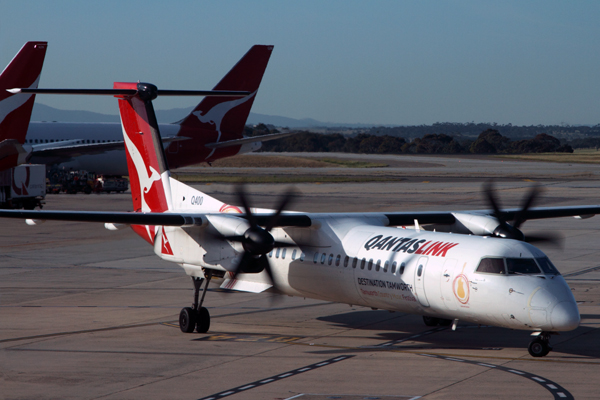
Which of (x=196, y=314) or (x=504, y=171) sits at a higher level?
(x=504, y=171)

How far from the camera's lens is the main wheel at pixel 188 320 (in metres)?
18.1

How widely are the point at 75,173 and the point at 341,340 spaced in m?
49.2

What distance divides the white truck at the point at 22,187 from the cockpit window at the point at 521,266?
36.2 m

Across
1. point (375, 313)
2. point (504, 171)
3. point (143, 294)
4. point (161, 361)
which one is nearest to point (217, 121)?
point (143, 294)

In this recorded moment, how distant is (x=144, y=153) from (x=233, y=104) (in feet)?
114

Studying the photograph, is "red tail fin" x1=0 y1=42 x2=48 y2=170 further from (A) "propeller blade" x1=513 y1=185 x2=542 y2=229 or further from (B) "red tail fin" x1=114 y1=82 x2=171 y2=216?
(A) "propeller blade" x1=513 y1=185 x2=542 y2=229

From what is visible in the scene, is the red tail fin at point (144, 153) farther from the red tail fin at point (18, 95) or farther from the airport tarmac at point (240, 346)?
the red tail fin at point (18, 95)

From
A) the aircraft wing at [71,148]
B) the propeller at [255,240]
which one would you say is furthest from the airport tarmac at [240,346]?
the aircraft wing at [71,148]

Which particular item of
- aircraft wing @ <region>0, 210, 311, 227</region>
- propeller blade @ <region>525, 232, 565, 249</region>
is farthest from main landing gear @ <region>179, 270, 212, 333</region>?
propeller blade @ <region>525, 232, 565, 249</region>

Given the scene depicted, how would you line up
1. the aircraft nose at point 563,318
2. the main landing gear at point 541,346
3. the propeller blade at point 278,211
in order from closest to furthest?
the aircraft nose at point 563,318 < the main landing gear at point 541,346 < the propeller blade at point 278,211

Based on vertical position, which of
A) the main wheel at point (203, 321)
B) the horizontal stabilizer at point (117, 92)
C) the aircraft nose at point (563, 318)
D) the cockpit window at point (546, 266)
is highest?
the horizontal stabilizer at point (117, 92)

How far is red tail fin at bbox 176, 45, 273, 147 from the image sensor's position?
173 ft

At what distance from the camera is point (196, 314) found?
59.7 feet

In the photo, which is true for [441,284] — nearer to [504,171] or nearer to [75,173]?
[75,173]
